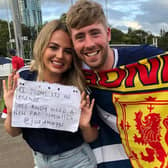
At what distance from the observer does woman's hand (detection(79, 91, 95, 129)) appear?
1.90 m

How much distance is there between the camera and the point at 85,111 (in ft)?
6.32

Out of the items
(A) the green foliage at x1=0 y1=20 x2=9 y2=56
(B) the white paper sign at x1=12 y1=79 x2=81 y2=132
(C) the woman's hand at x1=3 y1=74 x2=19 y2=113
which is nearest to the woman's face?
(B) the white paper sign at x1=12 y1=79 x2=81 y2=132

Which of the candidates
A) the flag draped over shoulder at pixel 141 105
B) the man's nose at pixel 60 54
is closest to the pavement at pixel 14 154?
the flag draped over shoulder at pixel 141 105

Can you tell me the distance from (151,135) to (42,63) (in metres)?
0.90

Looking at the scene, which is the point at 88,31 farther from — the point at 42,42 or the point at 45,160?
the point at 45,160

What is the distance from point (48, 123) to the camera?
6.35 ft

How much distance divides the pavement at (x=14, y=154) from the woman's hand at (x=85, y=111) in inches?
84.9

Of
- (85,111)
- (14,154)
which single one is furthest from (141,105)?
(14,154)

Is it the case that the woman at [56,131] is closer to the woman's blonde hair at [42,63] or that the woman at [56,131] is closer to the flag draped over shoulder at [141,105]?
the woman's blonde hair at [42,63]

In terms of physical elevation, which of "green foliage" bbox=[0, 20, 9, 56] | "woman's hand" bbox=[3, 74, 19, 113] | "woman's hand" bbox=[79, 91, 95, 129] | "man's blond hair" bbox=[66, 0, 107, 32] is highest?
"man's blond hair" bbox=[66, 0, 107, 32]

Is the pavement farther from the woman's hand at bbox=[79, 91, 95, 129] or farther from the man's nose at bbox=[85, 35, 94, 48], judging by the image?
the man's nose at bbox=[85, 35, 94, 48]

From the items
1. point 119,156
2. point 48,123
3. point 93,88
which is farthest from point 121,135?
point 48,123

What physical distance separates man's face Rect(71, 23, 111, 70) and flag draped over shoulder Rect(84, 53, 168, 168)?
5.5 inches

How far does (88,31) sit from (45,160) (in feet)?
3.04
